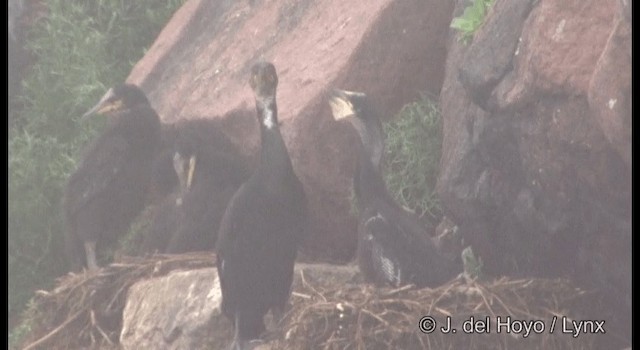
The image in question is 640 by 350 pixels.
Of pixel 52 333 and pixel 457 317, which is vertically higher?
pixel 52 333

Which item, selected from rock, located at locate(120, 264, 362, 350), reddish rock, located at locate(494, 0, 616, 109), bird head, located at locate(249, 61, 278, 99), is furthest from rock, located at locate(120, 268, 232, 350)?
reddish rock, located at locate(494, 0, 616, 109)

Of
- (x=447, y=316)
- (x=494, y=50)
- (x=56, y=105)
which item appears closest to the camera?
(x=447, y=316)

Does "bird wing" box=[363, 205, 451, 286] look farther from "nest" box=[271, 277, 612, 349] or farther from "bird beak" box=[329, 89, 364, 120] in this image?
"bird beak" box=[329, 89, 364, 120]

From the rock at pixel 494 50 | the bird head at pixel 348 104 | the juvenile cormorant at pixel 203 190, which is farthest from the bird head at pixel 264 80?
the juvenile cormorant at pixel 203 190

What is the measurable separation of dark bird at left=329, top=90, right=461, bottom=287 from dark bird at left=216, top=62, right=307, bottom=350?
32 cm

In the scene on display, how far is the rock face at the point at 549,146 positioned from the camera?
17.3 feet

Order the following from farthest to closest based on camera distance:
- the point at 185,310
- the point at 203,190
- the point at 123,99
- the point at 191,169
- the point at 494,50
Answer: the point at 123,99, the point at 191,169, the point at 203,190, the point at 185,310, the point at 494,50

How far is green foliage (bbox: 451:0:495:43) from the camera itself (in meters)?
6.75

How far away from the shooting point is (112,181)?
7.97 m

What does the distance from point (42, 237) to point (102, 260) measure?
4.34ft

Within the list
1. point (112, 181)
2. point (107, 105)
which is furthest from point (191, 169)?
point (107, 105)

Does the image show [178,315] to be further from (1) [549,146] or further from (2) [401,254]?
(1) [549,146]

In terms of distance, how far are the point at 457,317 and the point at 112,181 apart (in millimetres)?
2723

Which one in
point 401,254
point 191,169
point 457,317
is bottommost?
point 457,317
